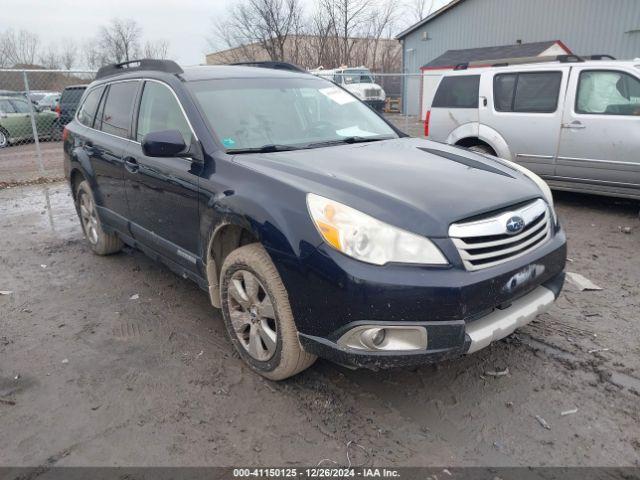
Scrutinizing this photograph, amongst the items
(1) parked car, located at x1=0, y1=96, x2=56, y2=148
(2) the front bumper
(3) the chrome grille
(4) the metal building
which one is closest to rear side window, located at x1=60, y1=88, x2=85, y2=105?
(1) parked car, located at x1=0, y1=96, x2=56, y2=148

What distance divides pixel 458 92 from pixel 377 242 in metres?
5.97

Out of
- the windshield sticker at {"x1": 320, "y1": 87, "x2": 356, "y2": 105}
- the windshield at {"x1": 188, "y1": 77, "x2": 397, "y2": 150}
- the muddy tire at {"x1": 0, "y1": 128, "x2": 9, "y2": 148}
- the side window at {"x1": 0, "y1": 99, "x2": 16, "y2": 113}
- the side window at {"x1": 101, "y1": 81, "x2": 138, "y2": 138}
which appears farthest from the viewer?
the muddy tire at {"x1": 0, "y1": 128, "x2": 9, "y2": 148}

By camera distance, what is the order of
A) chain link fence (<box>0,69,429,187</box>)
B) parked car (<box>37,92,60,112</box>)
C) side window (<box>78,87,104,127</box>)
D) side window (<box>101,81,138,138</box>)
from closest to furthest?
side window (<box>101,81,138,138</box>)
side window (<box>78,87,104,127</box>)
chain link fence (<box>0,69,429,187</box>)
parked car (<box>37,92,60,112</box>)

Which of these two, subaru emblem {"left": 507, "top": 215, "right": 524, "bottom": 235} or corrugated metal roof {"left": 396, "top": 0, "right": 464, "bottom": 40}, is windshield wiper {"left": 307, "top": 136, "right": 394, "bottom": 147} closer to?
subaru emblem {"left": 507, "top": 215, "right": 524, "bottom": 235}

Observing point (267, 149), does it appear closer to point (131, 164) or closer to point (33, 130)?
point (131, 164)

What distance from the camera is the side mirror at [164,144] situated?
3.15 metres

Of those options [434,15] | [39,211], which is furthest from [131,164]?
[434,15]

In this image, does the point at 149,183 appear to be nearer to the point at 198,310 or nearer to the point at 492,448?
the point at 198,310

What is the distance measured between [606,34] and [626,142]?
19.5 metres

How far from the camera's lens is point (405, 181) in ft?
9.05

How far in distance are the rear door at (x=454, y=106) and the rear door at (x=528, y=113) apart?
0.55 feet

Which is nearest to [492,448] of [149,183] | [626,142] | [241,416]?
[241,416]

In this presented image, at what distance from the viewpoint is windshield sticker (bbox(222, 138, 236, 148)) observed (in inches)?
127

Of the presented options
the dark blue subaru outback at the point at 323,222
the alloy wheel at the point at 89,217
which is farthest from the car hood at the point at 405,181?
the alloy wheel at the point at 89,217
